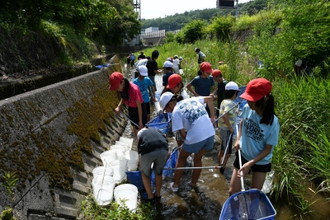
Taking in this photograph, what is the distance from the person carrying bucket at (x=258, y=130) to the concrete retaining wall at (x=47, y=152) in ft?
7.06

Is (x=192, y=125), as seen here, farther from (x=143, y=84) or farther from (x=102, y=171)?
(x=143, y=84)

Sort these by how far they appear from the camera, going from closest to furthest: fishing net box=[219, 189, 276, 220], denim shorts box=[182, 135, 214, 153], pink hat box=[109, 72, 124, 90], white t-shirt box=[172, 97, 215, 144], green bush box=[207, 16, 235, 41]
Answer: fishing net box=[219, 189, 276, 220] → white t-shirt box=[172, 97, 215, 144] → denim shorts box=[182, 135, 214, 153] → pink hat box=[109, 72, 124, 90] → green bush box=[207, 16, 235, 41]

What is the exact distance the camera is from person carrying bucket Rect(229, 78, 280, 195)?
284 cm

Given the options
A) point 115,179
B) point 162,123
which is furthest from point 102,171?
point 162,123

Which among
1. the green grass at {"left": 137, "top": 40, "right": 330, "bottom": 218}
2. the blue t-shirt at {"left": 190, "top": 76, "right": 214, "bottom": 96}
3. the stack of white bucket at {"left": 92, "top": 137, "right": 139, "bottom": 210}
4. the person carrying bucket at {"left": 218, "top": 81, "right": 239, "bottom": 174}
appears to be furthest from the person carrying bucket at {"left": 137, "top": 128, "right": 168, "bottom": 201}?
the blue t-shirt at {"left": 190, "top": 76, "right": 214, "bottom": 96}

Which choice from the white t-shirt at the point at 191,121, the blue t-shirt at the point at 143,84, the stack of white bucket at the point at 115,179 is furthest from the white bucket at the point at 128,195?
the blue t-shirt at the point at 143,84

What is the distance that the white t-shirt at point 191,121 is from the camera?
3.87 metres

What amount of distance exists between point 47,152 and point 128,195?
1.25 meters

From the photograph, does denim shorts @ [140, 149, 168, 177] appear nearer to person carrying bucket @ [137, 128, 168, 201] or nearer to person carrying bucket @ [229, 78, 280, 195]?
person carrying bucket @ [137, 128, 168, 201]

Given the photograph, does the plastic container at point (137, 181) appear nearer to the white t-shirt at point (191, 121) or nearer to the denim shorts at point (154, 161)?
the denim shorts at point (154, 161)

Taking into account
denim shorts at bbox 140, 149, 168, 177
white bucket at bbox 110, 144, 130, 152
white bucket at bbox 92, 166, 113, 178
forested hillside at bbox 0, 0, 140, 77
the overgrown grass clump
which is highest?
forested hillside at bbox 0, 0, 140, 77

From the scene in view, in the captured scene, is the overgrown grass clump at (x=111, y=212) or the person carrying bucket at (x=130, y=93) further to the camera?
the person carrying bucket at (x=130, y=93)

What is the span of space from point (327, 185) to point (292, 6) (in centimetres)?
526

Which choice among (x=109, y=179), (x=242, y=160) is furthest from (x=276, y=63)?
(x=109, y=179)
